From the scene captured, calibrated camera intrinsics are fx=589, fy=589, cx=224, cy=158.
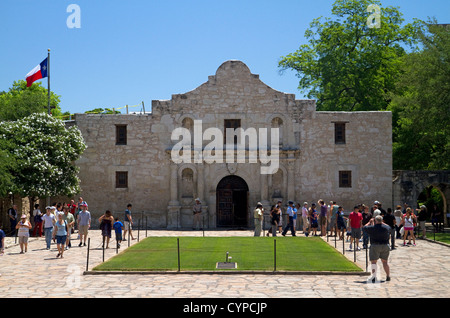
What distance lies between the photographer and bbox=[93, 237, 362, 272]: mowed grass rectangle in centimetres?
1773

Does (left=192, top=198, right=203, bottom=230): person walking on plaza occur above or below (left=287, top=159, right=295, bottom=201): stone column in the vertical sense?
below

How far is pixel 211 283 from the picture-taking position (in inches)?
606

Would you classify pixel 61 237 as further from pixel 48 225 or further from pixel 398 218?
pixel 398 218

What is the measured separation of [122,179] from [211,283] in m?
19.1

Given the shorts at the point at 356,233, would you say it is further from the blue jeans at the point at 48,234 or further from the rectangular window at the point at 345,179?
the blue jeans at the point at 48,234

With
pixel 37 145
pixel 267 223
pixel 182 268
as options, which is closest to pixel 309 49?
pixel 267 223

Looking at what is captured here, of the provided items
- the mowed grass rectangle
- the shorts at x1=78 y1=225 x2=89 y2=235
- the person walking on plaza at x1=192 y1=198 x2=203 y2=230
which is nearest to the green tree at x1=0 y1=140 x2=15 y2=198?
the shorts at x1=78 y1=225 x2=89 y2=235

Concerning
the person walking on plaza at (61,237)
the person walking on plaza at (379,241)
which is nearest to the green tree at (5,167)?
the person walking on plaza at (61,237)

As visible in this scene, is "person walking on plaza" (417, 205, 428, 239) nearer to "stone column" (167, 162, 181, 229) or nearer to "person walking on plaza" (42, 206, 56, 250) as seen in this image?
"stone column" (167, 162, 181, 229)

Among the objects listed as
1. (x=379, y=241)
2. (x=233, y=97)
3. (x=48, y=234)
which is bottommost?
(x=48, y=234)

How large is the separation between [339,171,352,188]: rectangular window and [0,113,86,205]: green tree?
47.0 ft

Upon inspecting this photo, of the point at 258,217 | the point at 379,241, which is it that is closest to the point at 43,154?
the point at 258,217

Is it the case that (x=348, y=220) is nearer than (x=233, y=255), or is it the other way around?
(x=233, y=255)

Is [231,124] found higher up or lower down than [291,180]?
higher up
